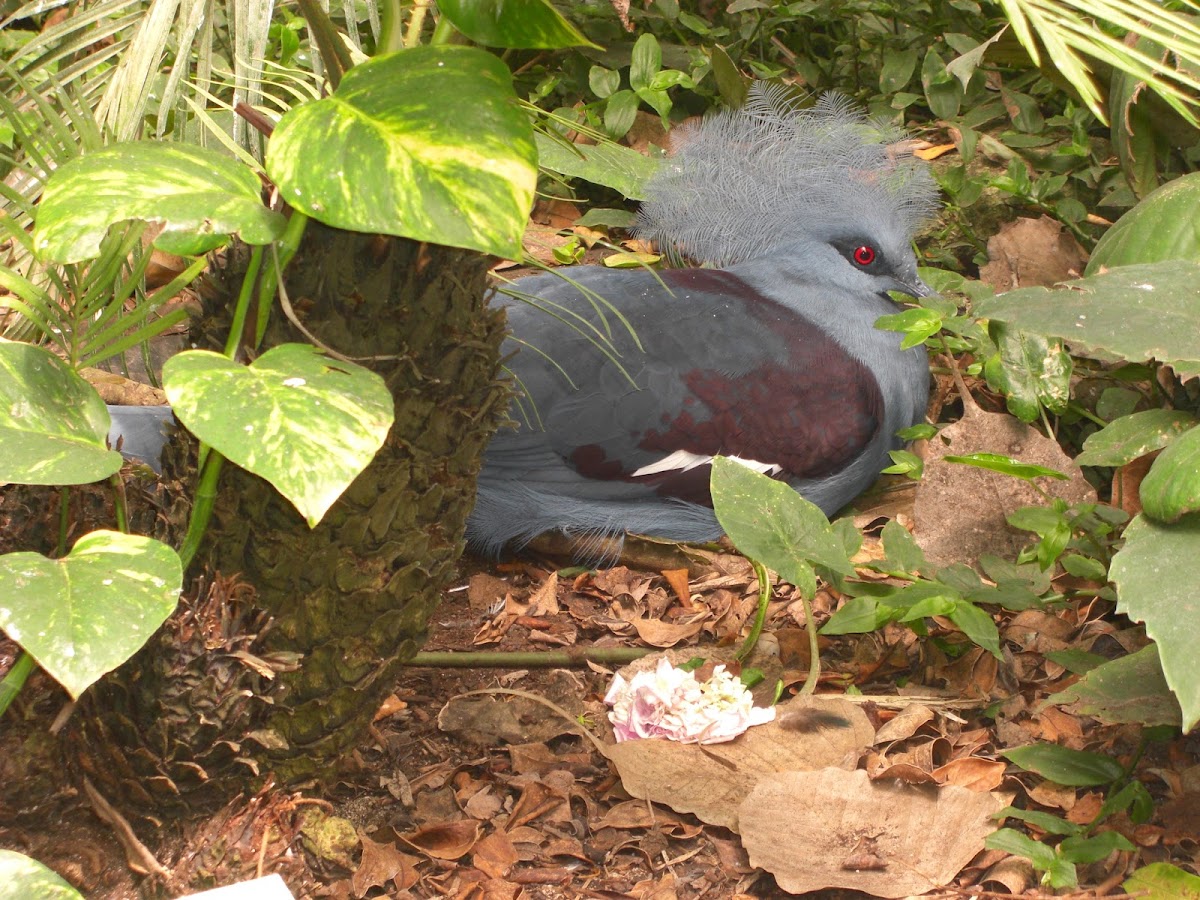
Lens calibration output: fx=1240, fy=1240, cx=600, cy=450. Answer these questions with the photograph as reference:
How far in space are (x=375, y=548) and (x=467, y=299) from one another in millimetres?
351

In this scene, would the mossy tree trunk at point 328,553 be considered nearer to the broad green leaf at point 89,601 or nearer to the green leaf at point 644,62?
the broad green leaf at point 89,601

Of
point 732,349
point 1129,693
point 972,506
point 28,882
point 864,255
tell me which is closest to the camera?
point 28,882

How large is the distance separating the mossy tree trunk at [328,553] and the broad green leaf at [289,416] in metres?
0.20

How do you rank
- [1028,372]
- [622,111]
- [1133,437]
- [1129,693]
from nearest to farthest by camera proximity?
1. [1129,693]
2. [1133,437]
3. [1028,372]
4. [622,111]

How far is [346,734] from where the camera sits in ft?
5.88

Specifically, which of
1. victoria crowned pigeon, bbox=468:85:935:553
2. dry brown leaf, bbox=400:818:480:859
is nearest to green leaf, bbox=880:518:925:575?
victoria crowned pigeon, bbox=468:85:935:553

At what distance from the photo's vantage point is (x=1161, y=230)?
104 inches

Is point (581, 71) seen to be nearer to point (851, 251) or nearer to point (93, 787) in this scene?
point (851, 251)

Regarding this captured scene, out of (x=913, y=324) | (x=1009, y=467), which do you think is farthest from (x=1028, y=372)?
(x=1009, y=467)

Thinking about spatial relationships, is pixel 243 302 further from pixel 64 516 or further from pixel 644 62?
pixel 644 62

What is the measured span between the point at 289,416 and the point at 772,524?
3.40 feet

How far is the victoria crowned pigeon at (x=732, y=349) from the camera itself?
301cm

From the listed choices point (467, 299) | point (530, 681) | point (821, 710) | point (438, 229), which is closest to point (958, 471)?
point (821, 710)

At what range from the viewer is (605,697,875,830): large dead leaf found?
1935 millimetres
